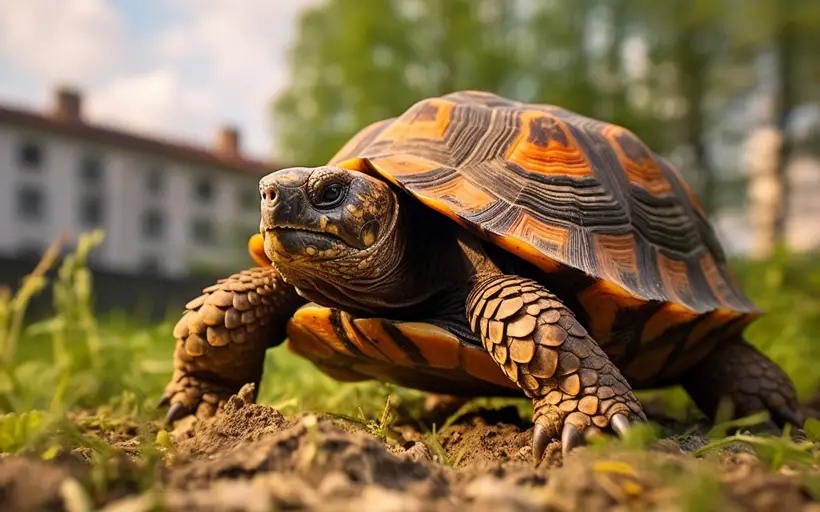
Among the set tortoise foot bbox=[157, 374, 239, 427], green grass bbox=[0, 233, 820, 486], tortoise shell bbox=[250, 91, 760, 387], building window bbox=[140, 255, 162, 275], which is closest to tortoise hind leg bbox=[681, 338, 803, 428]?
tortoise shell bbox=[250, 91, 760, 387]

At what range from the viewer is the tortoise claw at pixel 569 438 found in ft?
4.84

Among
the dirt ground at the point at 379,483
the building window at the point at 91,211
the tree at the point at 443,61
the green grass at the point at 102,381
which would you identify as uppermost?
the tree at the point at 443,61

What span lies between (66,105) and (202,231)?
770 centimetres

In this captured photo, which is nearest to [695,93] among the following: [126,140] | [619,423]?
[619,423]

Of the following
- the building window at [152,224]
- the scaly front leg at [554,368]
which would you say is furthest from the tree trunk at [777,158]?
the building window at [152,224]

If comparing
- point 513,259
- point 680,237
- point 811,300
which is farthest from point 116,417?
point 811,300

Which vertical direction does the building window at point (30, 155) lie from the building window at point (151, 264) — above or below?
above

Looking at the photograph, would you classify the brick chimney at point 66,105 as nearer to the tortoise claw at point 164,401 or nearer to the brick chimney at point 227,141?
the brick chimney at point 227,141

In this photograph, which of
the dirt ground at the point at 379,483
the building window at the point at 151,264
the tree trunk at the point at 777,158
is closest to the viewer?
the dirt ground at the point at 379,483

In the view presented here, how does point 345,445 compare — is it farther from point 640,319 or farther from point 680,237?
point 680,237

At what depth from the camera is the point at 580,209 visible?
2051 mm

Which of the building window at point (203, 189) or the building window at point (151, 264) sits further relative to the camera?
the building window at point (203, 189)

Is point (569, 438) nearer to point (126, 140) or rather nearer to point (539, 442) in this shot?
point (539, 442)

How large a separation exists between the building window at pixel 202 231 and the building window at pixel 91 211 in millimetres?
4080
